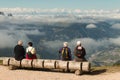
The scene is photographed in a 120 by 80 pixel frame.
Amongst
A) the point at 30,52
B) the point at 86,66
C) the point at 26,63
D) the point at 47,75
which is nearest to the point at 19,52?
the point at 30,52

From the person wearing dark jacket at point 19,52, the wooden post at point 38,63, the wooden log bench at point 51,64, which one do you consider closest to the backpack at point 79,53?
the wooden log bench at point 51,64

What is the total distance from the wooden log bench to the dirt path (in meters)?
0.55

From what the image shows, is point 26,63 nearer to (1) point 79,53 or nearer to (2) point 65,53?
(2) point 65,53

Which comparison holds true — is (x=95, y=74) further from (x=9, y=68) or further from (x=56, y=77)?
(x=9, y=68)

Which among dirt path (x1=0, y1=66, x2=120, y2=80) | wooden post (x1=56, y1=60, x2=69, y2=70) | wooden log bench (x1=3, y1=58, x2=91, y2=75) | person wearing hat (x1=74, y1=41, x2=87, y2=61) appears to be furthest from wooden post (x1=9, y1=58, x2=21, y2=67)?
person wearing hat (x1=74, y1=41, x2=87, y2=61)

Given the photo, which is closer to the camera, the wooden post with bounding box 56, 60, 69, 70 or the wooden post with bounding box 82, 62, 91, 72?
the wooden post with bounding box 82, 62, 91, 72

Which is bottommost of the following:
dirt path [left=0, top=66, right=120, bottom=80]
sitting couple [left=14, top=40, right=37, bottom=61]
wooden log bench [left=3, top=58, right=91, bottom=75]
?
dirt path [left=0, top=66, right=120, bottom=80]

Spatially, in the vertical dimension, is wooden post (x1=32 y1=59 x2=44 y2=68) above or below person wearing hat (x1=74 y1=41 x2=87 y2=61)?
below

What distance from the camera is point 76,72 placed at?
25672mm

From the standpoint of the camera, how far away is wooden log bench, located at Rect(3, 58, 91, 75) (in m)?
25.6

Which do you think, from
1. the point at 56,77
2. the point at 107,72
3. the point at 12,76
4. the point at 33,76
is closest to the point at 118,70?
the point at 107,72

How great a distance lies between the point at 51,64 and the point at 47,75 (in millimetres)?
1669

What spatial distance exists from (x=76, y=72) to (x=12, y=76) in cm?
554

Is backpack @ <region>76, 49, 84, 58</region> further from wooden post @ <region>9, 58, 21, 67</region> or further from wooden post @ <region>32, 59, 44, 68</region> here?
wooden post @ <region>9, 58, 21, 67</region>
